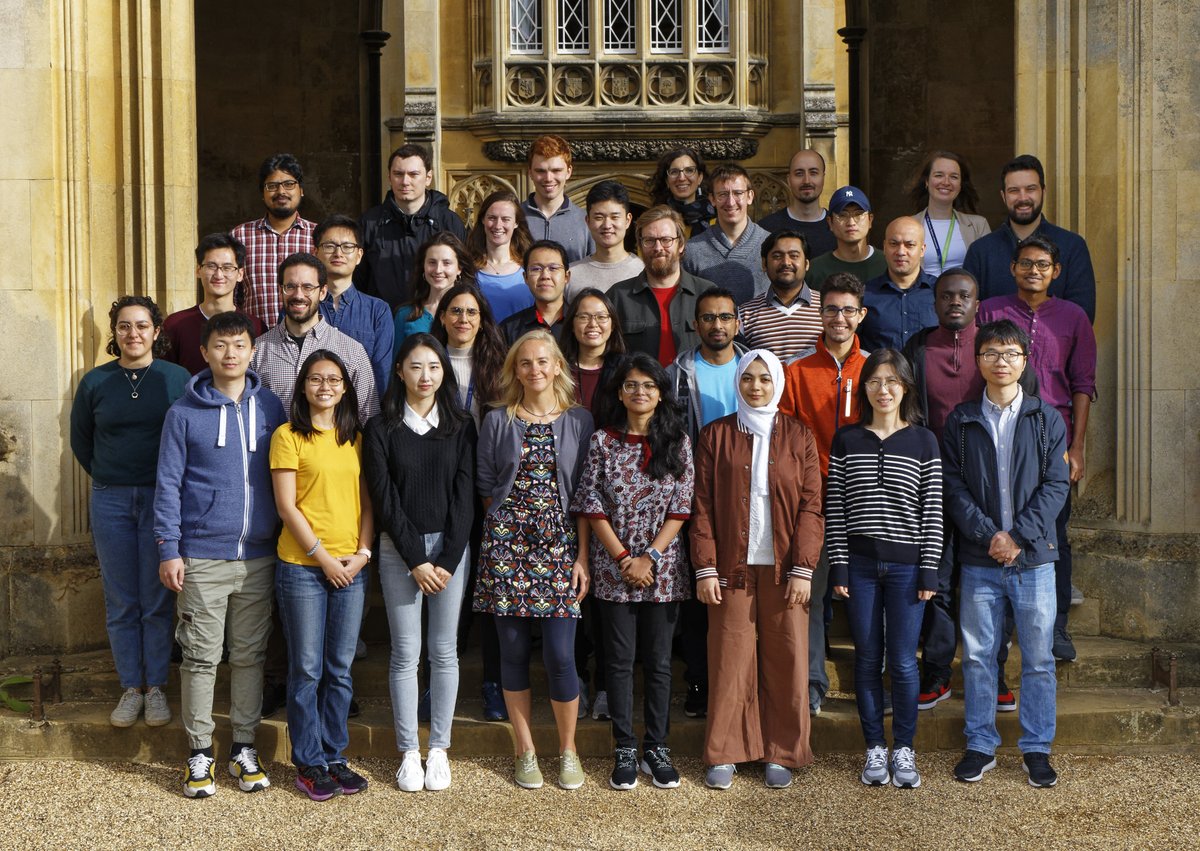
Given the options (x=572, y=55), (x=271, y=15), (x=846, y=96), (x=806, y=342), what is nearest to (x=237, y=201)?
(x=271, y=15)

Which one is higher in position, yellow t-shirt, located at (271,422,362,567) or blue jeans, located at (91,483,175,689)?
yellow t-shirt, located at (271,422,362,567)

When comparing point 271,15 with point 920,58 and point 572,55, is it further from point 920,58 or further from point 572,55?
point 920,58

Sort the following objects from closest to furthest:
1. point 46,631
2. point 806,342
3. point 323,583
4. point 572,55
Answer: point 323,583 < point 806,342 < point 46,631 < point 572,55

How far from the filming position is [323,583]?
5.52 m

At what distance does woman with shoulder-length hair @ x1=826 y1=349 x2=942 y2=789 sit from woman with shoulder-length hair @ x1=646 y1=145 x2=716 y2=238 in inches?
64.8

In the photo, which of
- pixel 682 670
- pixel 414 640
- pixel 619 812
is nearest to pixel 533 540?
pixel 414 640

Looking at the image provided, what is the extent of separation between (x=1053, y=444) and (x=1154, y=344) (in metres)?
1.52

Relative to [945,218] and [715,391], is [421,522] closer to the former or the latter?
[715,391]

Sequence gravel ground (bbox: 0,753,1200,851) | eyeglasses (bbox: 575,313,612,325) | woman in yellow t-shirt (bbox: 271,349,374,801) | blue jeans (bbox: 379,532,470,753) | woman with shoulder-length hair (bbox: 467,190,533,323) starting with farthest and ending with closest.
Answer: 1. woman with shoulder-length hair (bbox: 467,190,533,323)
2. eyeglasses (bbox: 575,313,612,325)
3. blue jeans (bbox: 379,532,470,753)
4. woman in yellow t-shirt (bbox: 271,349,374,801)
5. gravel ground (bbox: 0,753,1200,851)

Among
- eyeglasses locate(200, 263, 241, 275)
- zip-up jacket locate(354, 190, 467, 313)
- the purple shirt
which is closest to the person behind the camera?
eyeglasses locate(200, 263, 241, 275)

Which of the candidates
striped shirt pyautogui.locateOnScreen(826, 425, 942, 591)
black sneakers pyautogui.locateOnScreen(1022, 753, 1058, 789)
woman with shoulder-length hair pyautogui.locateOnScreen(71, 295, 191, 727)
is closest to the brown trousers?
striped shirt pyautogui.locateOnScreen(826, 425, 942, 591)

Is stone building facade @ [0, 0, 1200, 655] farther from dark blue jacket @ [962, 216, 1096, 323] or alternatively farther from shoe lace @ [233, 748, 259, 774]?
shoe lace @ [233, 748, 259, 774]

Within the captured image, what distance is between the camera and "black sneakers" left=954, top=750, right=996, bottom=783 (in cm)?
559

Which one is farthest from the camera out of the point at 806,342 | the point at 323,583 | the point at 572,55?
the point at 572,55
